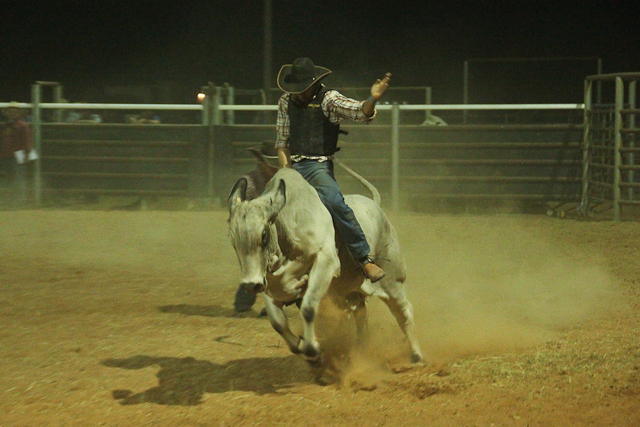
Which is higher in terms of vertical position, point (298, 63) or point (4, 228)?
point (298, 63)

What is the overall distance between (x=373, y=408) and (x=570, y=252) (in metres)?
5.96

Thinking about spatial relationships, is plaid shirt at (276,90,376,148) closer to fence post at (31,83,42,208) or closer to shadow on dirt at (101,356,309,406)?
shadow on dirt at (101,356,309,406)

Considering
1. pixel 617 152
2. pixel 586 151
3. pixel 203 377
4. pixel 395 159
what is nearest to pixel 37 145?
pixel 395 159

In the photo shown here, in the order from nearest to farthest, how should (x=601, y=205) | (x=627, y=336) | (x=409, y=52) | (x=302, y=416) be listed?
(x=302, y=416)
(x=627, y=336)
(x=601, y=205)
(x=409, y=52)

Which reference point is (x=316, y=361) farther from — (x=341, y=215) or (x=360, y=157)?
(x=360, y=157)

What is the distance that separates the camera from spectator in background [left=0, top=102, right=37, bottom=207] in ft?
46.1

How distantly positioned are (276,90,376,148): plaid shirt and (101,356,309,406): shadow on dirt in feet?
4.76

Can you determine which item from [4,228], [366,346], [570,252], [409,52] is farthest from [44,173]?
[409,52]

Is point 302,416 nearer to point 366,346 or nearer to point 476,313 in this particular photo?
point 366,346

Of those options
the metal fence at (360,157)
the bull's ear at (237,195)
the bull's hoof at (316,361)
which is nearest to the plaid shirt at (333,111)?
the bull's ear at (237,195)

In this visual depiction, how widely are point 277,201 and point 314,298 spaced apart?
2.05ft

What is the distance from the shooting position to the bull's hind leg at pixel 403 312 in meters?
5.46

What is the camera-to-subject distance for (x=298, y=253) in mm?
4691

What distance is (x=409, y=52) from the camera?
25.1 metres
